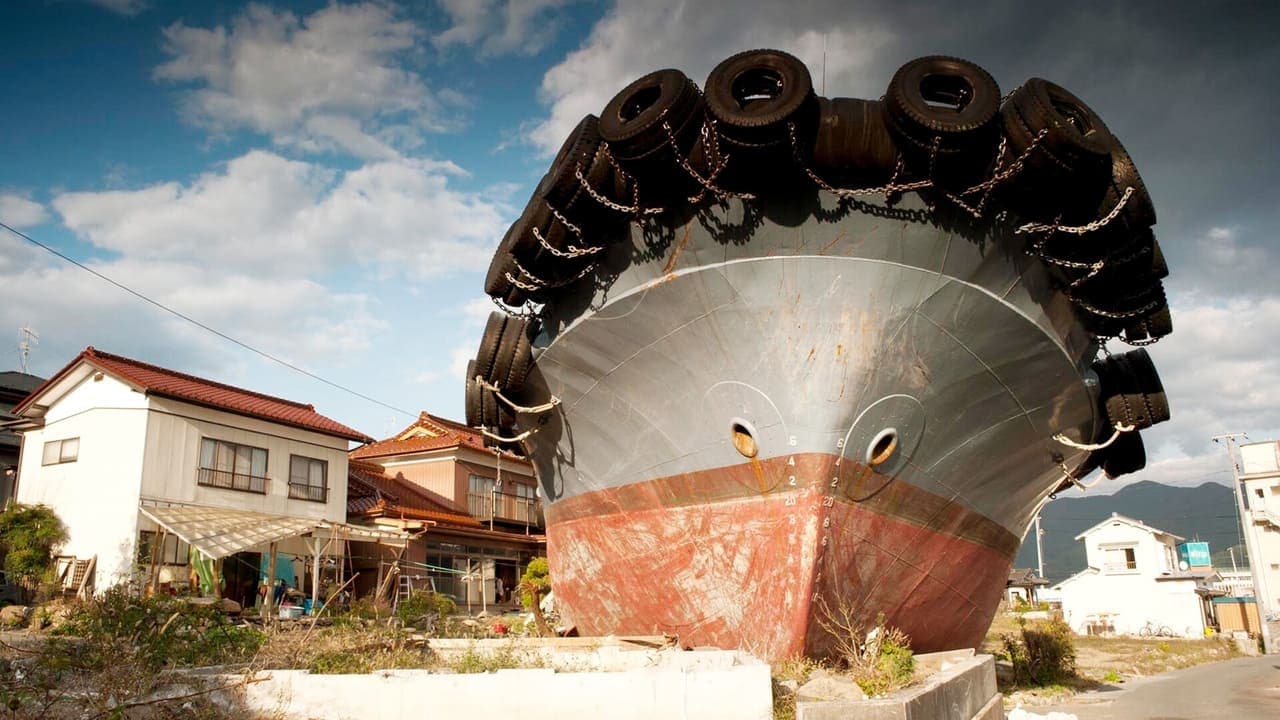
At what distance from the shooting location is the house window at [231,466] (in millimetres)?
22094

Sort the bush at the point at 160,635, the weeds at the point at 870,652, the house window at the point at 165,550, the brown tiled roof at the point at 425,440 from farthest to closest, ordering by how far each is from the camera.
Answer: the brown tiled roof at the point at 425,440
the house window at the point at 165,550
the bush at the point at 160,635
the weeds at the point at 870,652

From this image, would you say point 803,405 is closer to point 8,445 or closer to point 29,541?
point 29,541

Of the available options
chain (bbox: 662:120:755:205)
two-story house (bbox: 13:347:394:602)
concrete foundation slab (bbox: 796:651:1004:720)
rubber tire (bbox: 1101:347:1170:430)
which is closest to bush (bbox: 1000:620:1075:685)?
rubber tire (bbox: 1101:347:1170:430)

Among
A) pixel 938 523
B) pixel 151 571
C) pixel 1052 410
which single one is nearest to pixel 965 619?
pixel 938 523

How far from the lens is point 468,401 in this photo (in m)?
10.6

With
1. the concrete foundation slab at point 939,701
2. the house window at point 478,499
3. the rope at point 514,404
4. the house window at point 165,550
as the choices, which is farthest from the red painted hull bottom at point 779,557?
the house window at point 478,499

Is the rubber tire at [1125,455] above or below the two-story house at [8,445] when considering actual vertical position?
below

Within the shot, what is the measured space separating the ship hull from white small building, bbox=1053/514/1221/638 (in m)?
37.9

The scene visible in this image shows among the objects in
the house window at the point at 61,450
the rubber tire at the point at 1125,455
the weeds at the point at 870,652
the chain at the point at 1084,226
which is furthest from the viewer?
the house window at the point at 61,450

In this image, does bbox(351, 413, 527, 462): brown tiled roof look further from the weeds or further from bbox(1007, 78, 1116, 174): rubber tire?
bbox(1007, 78, 1116, 174): rubber tire

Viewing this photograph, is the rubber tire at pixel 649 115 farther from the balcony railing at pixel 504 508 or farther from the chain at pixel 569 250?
the balcony railing at pixel 504 508

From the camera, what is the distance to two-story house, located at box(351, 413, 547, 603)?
27047 mm

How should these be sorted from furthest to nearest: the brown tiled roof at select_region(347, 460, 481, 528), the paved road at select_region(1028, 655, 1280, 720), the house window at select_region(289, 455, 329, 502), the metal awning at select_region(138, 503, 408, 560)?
the brown tiled roof at select_region(347, 460, 481, 528) → the house window at select_region(289, 455, 329, 502) → the metal awning at select_region(138, 503, 408, 560) → the paved road at select_region(1028, 655, 1280, 720)

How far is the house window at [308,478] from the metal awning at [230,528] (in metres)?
1.60
